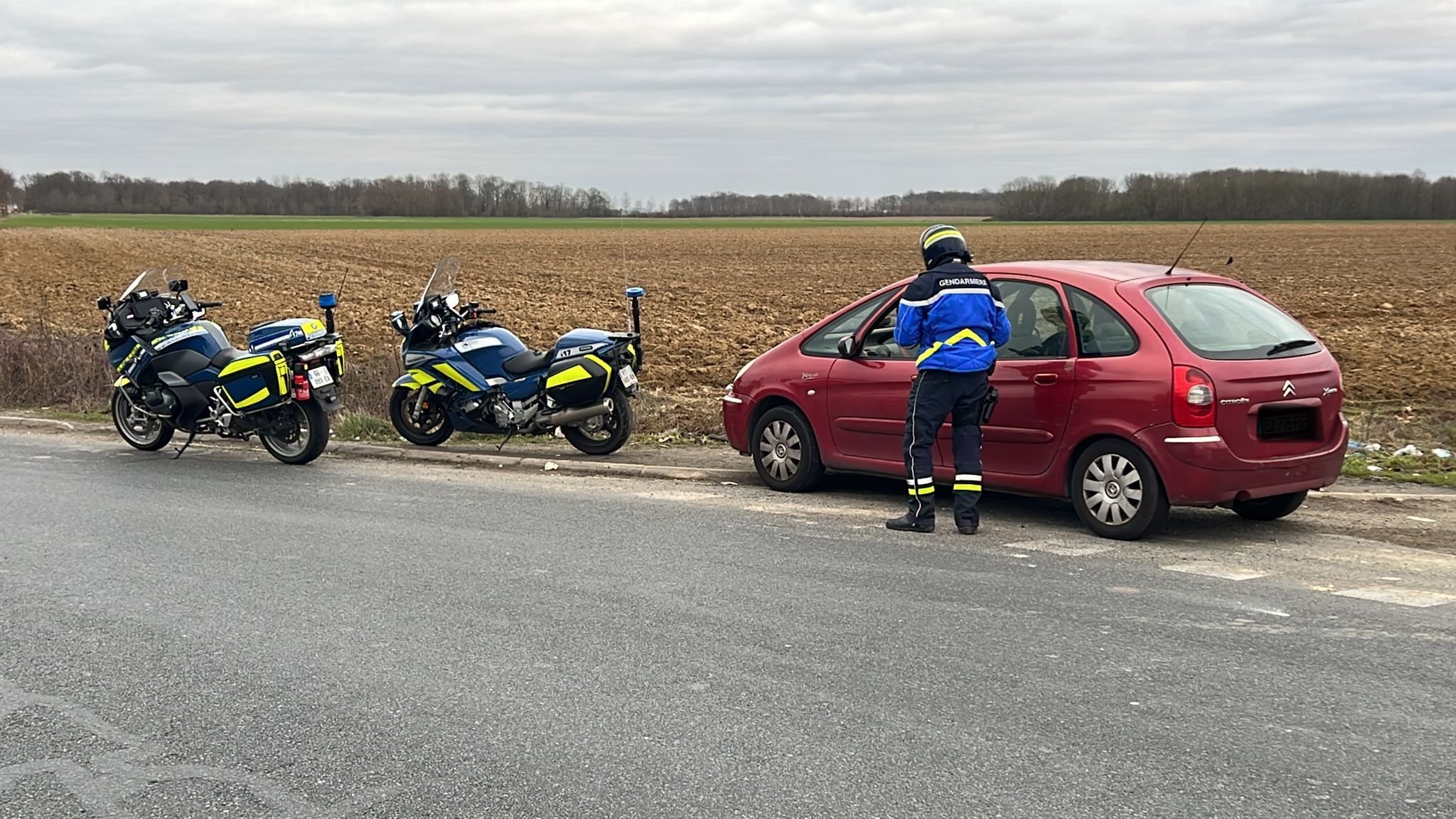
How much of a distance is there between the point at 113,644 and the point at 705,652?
8.31ft

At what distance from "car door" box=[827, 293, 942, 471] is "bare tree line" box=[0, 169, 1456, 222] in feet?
310

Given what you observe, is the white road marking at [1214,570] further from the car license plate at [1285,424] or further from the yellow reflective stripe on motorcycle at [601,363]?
the yellow reflective stripe on motorcycle at [601,363]

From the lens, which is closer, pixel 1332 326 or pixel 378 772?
pixel 378 772

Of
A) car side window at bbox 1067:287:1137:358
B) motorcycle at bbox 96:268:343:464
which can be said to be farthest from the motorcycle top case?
car side window at bbox 1067:287:1137:358

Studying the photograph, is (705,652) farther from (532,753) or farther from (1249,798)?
(1249,798)

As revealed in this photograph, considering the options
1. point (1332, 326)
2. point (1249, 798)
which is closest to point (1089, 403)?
point (1249, 798)

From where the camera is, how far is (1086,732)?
4.49 metres

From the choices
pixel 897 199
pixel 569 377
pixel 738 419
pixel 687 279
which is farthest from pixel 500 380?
pixel 897 199

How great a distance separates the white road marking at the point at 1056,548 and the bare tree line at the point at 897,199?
316ft

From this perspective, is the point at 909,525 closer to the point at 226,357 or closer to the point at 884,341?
the point at 884,341

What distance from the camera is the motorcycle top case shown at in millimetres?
11219

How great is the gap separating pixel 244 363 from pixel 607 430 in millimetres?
3063

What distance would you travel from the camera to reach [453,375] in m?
11.6

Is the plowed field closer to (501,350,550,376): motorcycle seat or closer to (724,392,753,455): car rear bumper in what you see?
(501,350,550,376): motorcycle seat
